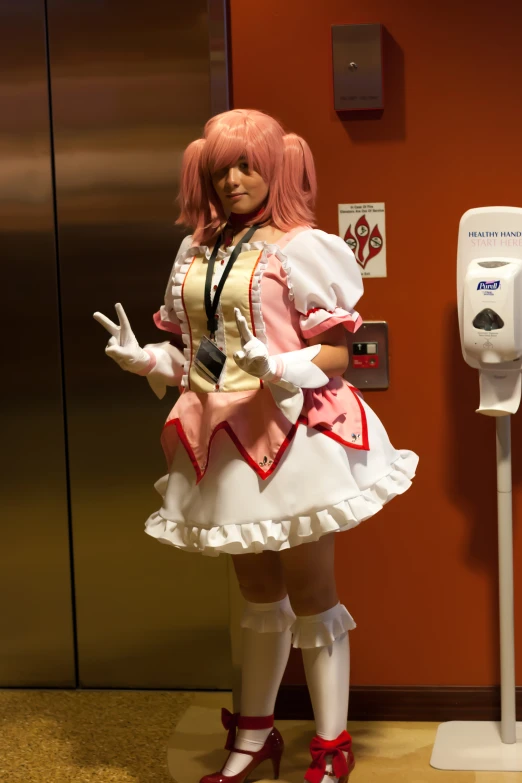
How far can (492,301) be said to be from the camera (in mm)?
2482

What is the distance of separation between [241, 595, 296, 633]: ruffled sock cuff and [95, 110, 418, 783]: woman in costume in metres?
0.07

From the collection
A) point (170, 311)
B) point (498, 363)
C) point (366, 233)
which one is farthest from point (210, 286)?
point (498, 363)

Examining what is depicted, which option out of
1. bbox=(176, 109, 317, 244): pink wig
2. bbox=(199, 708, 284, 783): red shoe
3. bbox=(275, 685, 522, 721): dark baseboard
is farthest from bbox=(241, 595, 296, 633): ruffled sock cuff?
bbox=(176, 109, 317, 244): pink wig

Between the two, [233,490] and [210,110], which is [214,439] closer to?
[233,490]

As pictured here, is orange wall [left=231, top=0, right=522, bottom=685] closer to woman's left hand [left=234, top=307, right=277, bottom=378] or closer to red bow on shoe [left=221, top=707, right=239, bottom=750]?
red bow on shoe [left=221, top=707, right=239, bottom=750]

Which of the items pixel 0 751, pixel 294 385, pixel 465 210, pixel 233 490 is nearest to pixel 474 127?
pixel 465 210

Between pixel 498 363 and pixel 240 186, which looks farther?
pixel 498 363

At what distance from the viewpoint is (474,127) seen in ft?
8.96

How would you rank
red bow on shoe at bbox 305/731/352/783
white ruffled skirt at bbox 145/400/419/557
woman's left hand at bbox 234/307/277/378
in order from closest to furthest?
woman's left hand at bbox 234/307/277/378, white ruffled skirt at bbox 145/400/419/557, red bow on shoe at bbox 305/731/352/783

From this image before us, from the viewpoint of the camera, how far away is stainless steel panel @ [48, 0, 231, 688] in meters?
3.00

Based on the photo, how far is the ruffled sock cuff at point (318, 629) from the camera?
2.43m

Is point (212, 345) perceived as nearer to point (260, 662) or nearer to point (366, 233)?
point (366, 233)

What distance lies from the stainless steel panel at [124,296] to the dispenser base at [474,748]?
773 millimetres

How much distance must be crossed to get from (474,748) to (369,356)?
1.09m
